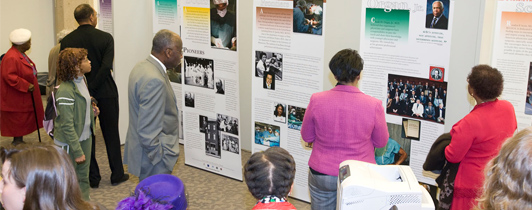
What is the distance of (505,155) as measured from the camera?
1.59 meters

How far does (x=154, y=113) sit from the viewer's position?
11.1 feet

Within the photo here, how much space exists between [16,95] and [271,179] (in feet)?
16.1

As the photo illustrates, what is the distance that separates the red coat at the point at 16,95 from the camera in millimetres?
5840

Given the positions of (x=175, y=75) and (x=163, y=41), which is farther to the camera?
(x=175, y=75)

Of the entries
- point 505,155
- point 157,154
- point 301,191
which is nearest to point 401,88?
point 301,191

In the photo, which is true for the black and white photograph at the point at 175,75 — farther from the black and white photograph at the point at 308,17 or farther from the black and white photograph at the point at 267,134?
the black and white photograph at the point at 308,17

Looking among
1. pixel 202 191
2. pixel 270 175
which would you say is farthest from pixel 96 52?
pixel 270 175

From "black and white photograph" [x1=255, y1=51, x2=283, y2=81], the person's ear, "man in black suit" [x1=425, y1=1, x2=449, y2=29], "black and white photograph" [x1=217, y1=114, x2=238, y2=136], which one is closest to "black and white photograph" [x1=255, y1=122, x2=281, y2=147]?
"black and white photograph" [x1=217, y1=114, x2=238, y2=136]

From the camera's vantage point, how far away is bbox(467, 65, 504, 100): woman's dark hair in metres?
3.06

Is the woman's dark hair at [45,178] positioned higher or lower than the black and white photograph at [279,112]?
higher

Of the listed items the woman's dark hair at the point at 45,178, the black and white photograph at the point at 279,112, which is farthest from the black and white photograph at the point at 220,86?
the woman's dark hair at the point at 45,178

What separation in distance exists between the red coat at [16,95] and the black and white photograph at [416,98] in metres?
4.26

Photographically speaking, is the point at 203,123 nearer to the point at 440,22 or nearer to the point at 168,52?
the point at 168,52

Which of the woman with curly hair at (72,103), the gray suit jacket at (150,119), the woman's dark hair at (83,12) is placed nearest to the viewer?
the gray suit jacket at (150,119)
